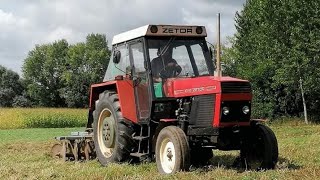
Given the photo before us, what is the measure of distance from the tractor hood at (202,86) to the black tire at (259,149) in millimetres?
836

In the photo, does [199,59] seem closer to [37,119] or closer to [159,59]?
[159,59]

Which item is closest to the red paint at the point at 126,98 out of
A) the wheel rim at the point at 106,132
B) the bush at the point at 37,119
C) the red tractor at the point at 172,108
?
the red tractor at the point at 172,108

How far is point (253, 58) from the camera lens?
3584 cm

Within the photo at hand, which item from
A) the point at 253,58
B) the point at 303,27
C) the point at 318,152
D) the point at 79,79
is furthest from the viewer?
the point at 79,79

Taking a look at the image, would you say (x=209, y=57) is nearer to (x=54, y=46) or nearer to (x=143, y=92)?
(x=143, y=92)

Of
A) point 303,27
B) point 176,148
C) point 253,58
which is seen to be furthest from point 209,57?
point 253,58

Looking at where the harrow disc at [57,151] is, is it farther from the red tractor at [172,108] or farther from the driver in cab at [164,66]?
the driver in cab at [164,66]

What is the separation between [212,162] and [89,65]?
7877 cm

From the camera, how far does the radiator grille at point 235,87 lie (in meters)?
8.30

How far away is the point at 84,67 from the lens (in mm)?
88062

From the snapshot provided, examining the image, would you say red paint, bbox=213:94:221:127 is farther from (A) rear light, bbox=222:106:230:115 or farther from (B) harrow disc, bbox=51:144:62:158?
(B) harrow disc, bbox=51:144:62:158

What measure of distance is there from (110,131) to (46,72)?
3125 inches

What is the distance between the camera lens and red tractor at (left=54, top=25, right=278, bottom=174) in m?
8.41

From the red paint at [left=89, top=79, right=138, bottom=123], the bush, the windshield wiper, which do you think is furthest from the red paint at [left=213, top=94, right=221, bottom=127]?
the bush
